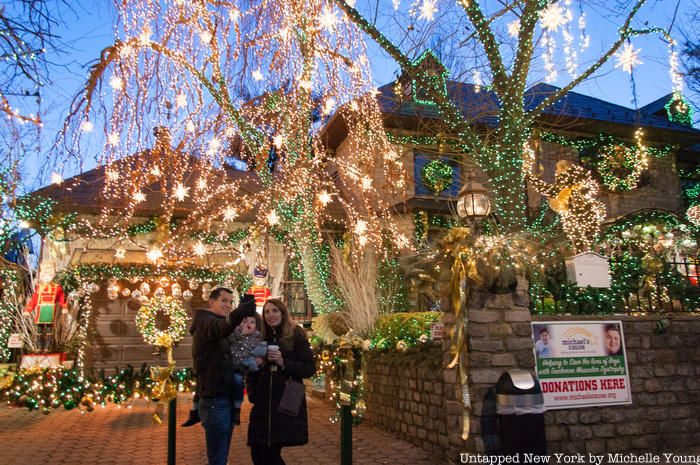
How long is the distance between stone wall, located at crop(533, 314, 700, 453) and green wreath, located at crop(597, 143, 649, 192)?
1012 cm

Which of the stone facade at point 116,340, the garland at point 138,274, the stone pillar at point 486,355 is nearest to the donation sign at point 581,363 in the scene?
the stone pillar at point 486,355

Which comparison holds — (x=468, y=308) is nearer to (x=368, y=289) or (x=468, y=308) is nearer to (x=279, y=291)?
(x=368, y=289)

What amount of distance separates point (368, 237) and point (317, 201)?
136cm

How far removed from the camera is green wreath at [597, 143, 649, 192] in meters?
15.2

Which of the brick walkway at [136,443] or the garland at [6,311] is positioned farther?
the garland at [6,311]

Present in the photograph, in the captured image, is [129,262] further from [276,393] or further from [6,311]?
[276,393]

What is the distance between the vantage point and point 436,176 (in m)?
14.5

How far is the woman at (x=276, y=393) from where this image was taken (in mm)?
3555

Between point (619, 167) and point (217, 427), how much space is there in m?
15.1

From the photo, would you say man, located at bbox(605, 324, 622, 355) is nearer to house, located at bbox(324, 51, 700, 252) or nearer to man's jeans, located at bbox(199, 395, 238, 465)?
man's jeans, located at bbox(199, 395, 238, 465)

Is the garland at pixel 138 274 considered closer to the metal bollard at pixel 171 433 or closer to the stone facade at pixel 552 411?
the stone facade at pixel 552 411

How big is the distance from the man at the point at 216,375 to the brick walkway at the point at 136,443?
1.94 meters

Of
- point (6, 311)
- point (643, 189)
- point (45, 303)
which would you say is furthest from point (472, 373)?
point (643, 189)

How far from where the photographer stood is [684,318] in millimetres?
6004
